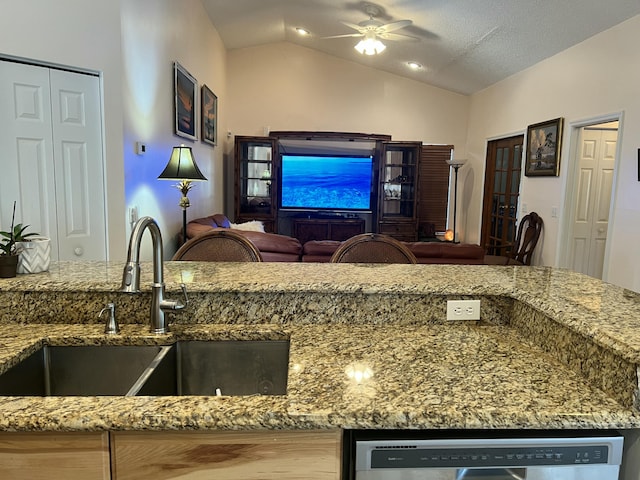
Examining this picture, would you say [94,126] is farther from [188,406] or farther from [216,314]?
[188,406]

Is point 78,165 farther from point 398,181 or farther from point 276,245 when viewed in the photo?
point 398,181

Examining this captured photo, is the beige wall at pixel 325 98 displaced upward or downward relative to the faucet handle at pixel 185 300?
upward

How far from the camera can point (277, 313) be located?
4.52 ft

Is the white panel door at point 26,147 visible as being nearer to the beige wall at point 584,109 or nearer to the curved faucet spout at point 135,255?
the curved faucet spout at point 135,255

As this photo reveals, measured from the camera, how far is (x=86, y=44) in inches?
111

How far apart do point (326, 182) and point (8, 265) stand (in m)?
5.76

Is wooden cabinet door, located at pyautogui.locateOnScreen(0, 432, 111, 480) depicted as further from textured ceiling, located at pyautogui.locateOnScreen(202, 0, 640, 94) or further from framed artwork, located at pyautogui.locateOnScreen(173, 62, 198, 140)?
textured ceiling, located at pyautogui.locateOnScreen(202, 0, 640, 94)

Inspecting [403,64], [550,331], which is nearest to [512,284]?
[550,331]

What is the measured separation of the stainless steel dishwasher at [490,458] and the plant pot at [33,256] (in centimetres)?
120

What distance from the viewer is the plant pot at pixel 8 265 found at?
4.42ft

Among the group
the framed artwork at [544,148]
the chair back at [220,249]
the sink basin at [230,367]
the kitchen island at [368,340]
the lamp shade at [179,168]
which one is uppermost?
the framed artwork at [544,148]

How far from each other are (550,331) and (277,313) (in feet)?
2.57

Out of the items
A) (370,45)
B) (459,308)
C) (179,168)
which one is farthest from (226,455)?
(370,45)

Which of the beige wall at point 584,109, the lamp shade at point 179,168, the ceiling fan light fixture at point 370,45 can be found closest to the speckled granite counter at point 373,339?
the lamp shade at point 179,168
